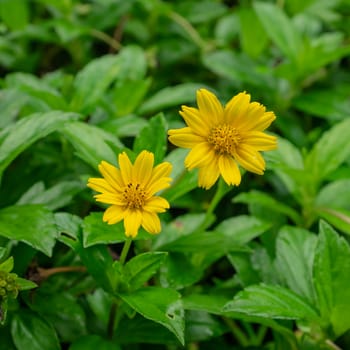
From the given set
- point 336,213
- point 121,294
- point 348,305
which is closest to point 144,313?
point 121,294

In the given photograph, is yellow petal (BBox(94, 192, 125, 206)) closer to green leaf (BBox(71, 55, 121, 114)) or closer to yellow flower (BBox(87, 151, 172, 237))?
yellow flower (BBox(87, 151, 172, 237))

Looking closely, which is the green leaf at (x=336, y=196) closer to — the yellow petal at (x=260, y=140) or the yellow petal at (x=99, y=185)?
the yellow petal at (x=260, y=140)

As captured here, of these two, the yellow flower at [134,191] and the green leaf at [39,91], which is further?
the green leaf at [39,91]

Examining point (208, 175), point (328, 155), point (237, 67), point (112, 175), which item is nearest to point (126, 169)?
point (112, 175)

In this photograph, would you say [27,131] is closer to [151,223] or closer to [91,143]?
[91,143]

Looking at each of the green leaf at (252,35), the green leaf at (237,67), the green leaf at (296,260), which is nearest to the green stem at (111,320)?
the green leaf at (296,260)

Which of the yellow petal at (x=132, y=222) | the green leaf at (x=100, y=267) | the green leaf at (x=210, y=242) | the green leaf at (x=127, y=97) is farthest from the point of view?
the green leaf at (x=127, y=97)
